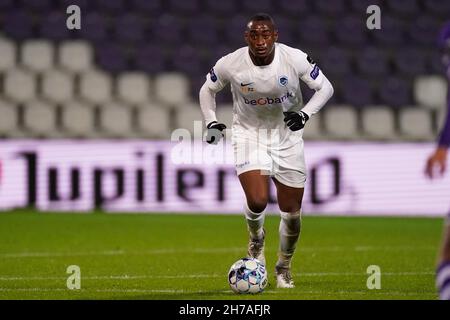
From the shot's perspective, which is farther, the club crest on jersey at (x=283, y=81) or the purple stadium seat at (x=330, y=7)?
the purple stadium seat at (x=330, y=7)

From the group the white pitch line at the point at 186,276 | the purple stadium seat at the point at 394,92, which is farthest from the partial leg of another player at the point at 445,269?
the purple stadium seat at the point at 394,92

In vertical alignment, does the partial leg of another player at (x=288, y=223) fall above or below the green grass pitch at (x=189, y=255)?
above

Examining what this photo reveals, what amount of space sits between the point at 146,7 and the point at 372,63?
4034 mm

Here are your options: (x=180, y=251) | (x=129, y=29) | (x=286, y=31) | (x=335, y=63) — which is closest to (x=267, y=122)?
(x=180, y=251)

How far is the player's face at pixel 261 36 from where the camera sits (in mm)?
7949

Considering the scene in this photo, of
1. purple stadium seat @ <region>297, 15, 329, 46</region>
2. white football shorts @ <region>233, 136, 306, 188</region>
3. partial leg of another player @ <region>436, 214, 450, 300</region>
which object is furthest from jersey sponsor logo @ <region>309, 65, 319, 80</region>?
purple stadium seat @ <region>297, 15, 329, 46</region>

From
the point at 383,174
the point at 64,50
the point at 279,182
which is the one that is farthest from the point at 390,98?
the point at 279,182

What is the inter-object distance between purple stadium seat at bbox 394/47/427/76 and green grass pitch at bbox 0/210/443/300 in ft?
12.5

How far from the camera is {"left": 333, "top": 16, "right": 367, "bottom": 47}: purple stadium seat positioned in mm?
19000

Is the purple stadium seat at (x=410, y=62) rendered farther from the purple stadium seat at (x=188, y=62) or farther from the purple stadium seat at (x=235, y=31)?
the purple stadium seat at (x=188, y=62)

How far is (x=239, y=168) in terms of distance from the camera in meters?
8.31

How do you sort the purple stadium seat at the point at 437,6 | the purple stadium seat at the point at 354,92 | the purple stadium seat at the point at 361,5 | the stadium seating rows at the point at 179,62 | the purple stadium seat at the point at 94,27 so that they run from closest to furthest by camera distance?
Result: the stadium seating rows at the point at 179,62, the purple stadium seat at the point at 94,27, the purple stadium seat at the point at 354,92, the purple stadium seat at the point at 361,5, the purple stadium seat at the point at 437,6

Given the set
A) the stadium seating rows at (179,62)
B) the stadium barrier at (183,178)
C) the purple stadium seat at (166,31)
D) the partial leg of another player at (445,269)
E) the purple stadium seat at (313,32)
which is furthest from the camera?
the purple stadium seat at (313,32)
